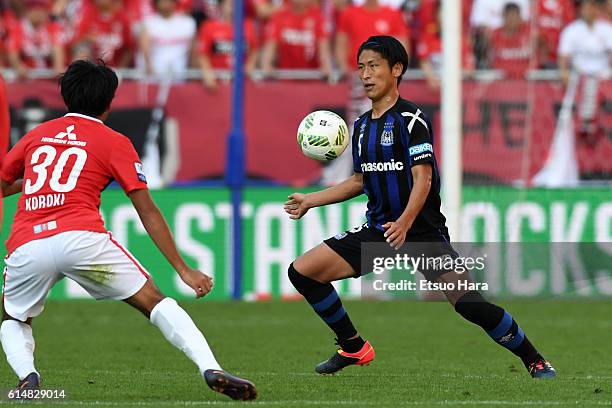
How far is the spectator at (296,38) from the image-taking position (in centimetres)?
1652

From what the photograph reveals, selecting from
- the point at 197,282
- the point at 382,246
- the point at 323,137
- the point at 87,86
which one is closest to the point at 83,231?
the point at 197,282

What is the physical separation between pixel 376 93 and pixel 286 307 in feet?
22.2

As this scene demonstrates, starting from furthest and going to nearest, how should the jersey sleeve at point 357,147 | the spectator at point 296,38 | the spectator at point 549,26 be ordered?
1. the spectator at point 296,38
2. the spectator at point 549,26
3. the jersey sleeve at point 357,147

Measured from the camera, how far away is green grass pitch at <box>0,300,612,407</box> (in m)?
7.61

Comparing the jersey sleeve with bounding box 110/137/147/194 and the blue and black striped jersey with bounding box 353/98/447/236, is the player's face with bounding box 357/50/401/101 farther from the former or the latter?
the jersey sleeve with bounding box 110/137/147/194

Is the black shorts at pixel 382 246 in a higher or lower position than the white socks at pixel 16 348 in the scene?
higher

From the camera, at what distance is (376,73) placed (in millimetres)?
8305

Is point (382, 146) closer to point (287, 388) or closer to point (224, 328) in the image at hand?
point (287, 388)

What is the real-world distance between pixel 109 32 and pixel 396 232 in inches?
387

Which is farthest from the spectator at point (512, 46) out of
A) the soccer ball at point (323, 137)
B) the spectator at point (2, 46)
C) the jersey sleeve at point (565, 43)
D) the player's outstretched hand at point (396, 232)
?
the player's outstretched hand at point (396, 232)

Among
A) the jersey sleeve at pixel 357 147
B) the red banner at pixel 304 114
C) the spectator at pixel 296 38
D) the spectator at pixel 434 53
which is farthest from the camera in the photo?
the spectator at pixel 296 38

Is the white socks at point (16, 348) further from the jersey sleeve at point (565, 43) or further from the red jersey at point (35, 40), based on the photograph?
the jersey sleeve at point (565, 43)

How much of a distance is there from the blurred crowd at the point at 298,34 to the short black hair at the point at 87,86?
29.1 ft

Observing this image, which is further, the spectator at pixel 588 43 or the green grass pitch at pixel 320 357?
the spectator at pixel 588 43
